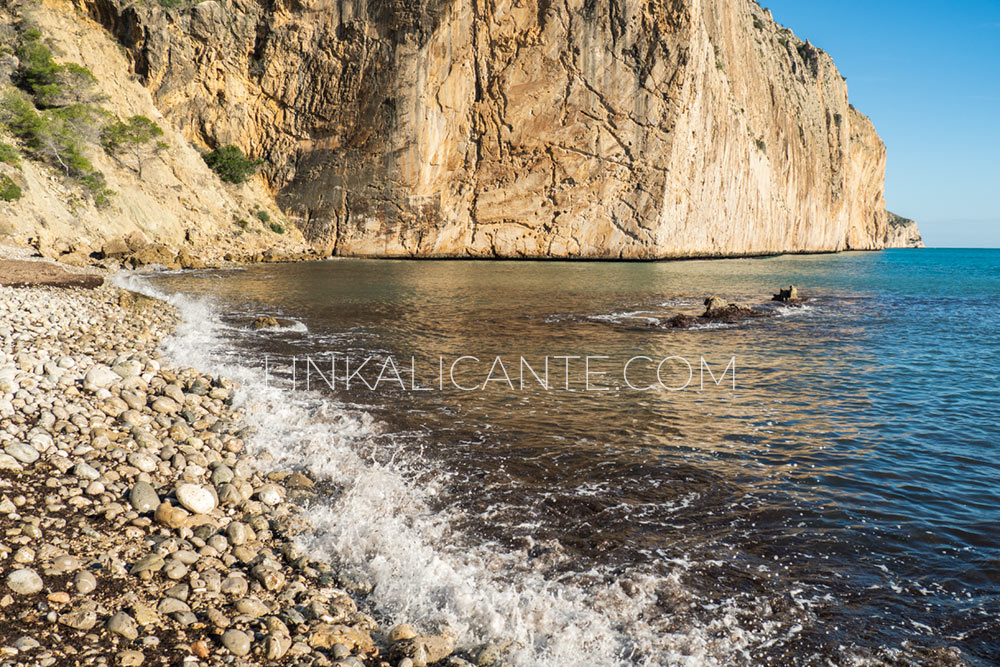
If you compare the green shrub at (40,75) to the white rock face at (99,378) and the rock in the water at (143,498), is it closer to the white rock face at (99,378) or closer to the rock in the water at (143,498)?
the white rock face at (99,378)

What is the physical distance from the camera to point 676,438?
8.80 meters

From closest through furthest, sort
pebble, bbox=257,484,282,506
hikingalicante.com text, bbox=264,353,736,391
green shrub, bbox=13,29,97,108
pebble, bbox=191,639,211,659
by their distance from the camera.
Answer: pebble, bbox=191,639,211,659
pebble, bbox=257,484,282,506
hikingalicante.com text, bbox=264,353,736,391
green shrub, bbox=13,29,97,108

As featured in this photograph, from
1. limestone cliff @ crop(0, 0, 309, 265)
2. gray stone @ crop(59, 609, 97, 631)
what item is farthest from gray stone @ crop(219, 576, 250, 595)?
limestone cliff @ crop(0, 0, 309, 265)

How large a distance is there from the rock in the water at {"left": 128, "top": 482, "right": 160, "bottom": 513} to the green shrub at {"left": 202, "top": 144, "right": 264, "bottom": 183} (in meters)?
51.1

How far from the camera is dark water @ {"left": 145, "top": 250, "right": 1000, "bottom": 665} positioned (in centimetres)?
462

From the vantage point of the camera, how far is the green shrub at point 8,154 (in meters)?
27.5

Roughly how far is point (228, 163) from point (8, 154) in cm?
2394

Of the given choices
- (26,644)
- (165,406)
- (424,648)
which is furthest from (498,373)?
(26,644)

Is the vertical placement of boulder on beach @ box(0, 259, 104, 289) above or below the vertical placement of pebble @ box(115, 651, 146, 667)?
above

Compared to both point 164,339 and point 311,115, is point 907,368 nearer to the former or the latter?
point 164,339

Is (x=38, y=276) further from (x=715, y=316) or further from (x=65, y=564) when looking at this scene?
(x=715, y=316)

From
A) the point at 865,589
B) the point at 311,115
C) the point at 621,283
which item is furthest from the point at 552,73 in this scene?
the point at 865,589

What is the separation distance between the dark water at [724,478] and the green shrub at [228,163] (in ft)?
127

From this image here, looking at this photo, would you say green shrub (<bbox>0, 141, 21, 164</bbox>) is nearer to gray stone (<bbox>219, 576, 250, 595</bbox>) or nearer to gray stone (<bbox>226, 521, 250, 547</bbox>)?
gray stone (<bbox>226, 521, 250, 547</bbox>)
